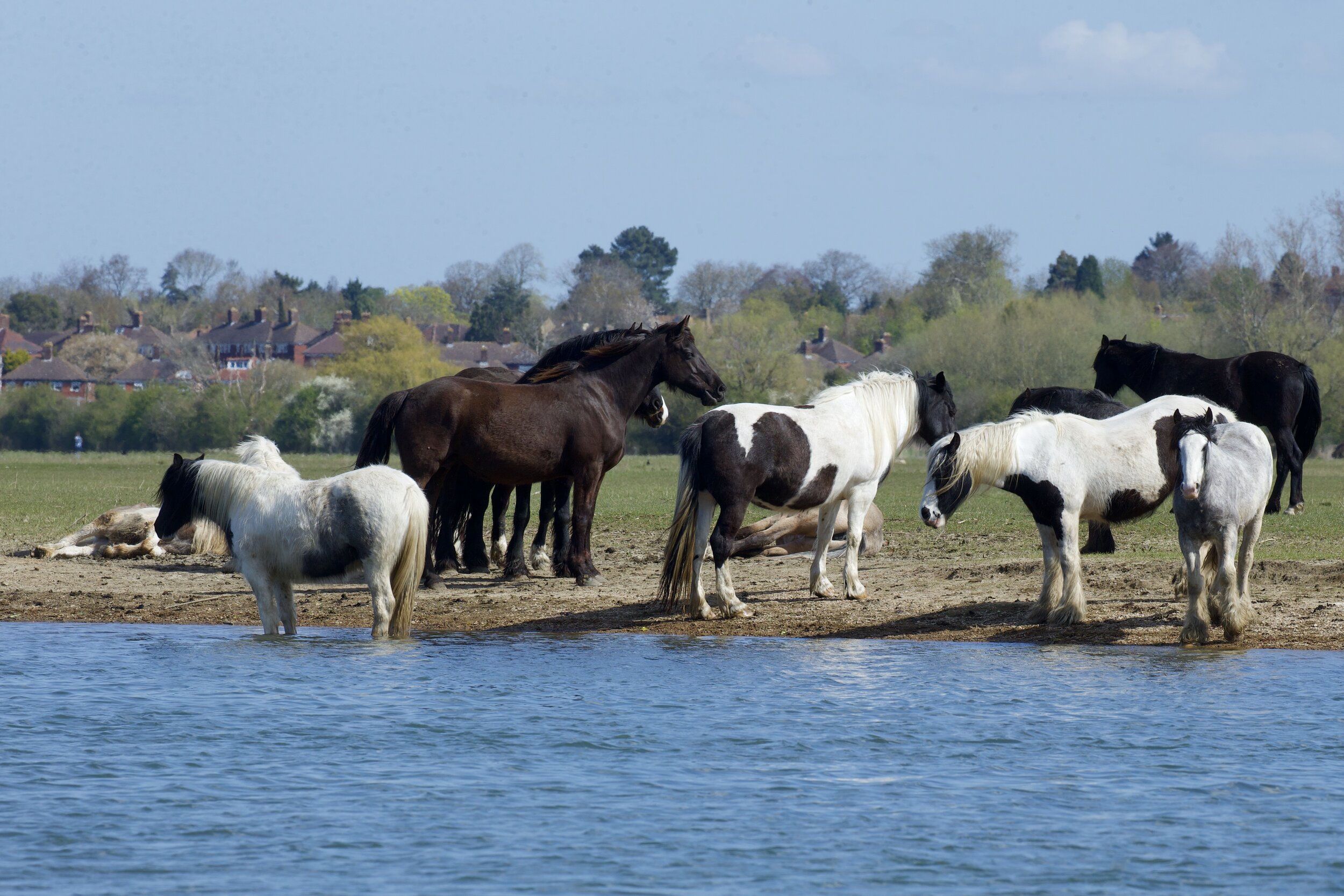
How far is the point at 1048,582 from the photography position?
11852 mm

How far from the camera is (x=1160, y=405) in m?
12.1

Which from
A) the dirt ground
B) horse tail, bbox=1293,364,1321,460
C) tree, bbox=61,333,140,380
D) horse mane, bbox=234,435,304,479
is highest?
tree, bbox=61,333,140,380

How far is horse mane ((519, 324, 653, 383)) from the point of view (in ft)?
47.8

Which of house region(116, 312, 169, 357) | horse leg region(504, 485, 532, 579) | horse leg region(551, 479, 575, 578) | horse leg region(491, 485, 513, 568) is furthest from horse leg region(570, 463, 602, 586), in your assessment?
house region(116, 312, 169, 357)

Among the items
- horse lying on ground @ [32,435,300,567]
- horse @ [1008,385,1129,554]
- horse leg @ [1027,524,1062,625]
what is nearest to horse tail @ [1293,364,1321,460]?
horse @ [1008,385,1129,554]

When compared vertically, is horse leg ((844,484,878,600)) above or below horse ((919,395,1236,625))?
below

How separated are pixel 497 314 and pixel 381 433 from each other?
4376 inches

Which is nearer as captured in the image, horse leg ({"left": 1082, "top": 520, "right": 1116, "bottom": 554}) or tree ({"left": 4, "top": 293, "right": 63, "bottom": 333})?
horse leg ({"left": 1082, "top": 520, "right": 1116, "bottom": 554})

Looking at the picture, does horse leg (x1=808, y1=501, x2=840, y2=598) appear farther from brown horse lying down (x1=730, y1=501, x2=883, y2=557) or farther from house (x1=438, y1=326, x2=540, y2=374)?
house (x1=438, y1=326, x2=540, y2=374)

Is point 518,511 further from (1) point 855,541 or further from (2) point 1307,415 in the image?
(2) point 1307,415

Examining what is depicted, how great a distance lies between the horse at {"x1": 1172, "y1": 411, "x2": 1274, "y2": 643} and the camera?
10.8 m

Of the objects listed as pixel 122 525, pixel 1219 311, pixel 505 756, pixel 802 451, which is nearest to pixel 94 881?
pixel 505 756

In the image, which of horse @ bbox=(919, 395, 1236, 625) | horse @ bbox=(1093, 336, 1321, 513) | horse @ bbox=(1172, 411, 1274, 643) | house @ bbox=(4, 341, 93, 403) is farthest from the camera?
house @ bbox=(4, 341, 93, 403)

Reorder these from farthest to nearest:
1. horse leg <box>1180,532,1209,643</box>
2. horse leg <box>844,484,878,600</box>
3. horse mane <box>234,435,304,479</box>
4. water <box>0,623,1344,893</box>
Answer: horse leg <box>844,484,878,600</box>
horse mane <box>234,435,304,479</box>
horse leg <box>1180,532,1209,643</box>
water <box>0,623,1344,893</box>
